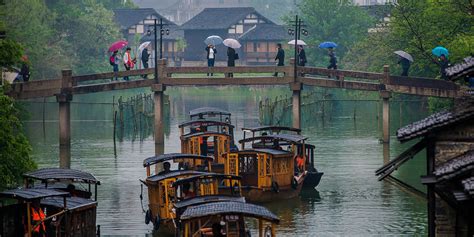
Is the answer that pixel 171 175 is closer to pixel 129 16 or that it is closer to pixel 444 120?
pixel 444 120

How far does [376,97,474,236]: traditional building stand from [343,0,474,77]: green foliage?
29.3 meters

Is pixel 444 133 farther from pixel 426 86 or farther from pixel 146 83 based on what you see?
pixel 146 83

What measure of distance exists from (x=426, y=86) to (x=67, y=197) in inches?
1135

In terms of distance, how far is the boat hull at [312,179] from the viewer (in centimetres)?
5353

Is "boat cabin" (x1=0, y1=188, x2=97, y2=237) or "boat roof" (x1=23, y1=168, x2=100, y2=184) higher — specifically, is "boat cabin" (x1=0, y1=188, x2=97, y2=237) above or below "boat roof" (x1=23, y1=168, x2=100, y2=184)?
below

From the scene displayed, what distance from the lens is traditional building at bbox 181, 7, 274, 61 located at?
5827 inches

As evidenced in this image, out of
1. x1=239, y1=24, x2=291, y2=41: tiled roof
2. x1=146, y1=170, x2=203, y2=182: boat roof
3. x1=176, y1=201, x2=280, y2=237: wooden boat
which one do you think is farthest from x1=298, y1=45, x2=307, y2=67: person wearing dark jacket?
x1=239, y1=24, x2=291, y2=41: tiled roof

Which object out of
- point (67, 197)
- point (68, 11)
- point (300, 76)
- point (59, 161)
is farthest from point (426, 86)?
point (68, 11)

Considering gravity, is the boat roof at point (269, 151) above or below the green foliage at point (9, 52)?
below

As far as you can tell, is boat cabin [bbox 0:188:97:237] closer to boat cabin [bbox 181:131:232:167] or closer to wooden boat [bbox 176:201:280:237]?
wooden boat [bbox 176:201:280:237]

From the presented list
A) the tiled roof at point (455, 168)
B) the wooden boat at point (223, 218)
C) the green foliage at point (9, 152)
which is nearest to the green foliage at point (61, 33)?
the green foliage at point (9, 152)

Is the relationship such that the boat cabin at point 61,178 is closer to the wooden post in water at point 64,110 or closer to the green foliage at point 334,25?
the wooden post in water at point 64,110

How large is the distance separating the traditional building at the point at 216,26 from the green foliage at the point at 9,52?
107 m

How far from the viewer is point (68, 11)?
376 feet
